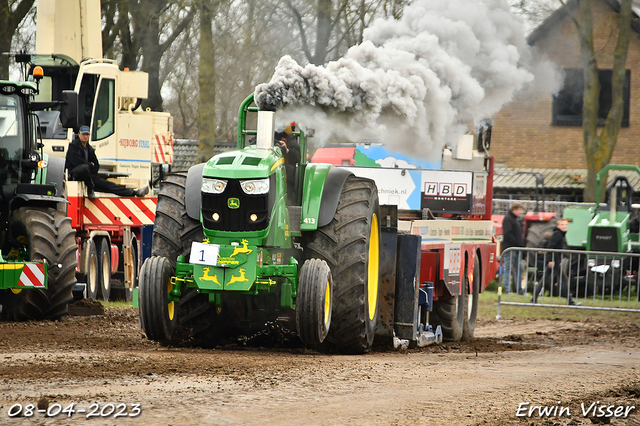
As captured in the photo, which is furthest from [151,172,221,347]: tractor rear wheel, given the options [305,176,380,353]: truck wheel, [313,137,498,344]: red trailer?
[313,137,498,344]: red trailer

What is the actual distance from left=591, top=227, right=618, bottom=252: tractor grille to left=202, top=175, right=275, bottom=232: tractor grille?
12.9 metres

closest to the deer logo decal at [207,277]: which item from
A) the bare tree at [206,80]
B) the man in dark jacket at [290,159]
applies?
the man in dark jacket at [290,159]

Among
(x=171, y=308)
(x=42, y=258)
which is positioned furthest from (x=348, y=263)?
(x=42, y=258)

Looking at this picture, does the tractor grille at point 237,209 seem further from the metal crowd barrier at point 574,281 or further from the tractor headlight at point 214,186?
the metal crowd barrier at point 574,281

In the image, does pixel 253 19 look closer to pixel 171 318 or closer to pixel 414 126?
pixel 414 126

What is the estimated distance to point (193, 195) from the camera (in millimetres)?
8742

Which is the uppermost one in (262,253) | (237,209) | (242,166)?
(242,166)

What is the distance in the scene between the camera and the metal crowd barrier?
16.6 metres

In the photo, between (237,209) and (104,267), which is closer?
(237,209)

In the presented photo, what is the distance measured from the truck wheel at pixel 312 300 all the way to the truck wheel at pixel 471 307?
466 centimetres

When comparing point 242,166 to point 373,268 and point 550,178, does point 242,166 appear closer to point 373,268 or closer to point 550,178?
point 373,268

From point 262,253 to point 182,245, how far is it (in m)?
0.84

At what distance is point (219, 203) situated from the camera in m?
→ 8.30

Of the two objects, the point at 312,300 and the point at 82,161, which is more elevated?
the point at 82,161
